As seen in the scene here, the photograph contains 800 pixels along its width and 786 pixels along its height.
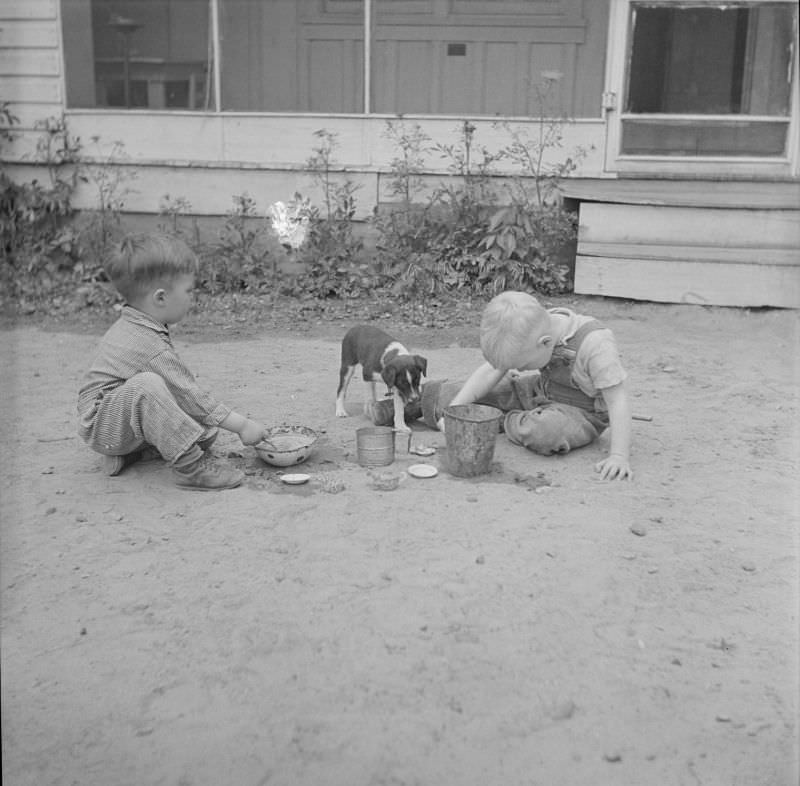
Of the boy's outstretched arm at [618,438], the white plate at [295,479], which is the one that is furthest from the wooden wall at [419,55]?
the white plate at [295,479]

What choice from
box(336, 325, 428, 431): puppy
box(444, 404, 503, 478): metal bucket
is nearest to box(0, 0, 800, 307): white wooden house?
box(336, 325, 428, 431): puppy

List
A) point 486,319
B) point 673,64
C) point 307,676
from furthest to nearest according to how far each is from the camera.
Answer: point 673,64
point 486,319
point 307,676

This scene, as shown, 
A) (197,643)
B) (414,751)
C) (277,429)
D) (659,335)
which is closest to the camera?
(414,751)

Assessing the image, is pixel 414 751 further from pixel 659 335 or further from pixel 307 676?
pixel 659 335

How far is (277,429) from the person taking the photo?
434 centimetres

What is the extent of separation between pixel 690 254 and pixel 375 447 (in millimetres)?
5180

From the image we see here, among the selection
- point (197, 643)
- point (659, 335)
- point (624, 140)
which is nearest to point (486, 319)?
point (197, 643)

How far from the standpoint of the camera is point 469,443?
3.97 m

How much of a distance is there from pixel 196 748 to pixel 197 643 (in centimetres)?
49

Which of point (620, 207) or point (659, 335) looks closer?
point (659, 335)

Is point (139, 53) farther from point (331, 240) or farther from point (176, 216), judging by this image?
point (331, 240)

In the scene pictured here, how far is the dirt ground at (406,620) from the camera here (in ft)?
7.29

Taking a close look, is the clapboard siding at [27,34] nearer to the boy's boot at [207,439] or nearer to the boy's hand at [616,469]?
the boy's boot at [207,439]

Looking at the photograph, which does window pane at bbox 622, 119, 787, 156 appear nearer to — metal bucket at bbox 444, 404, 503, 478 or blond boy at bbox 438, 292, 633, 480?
blond boy at bbox 438, 292, 633, 480
